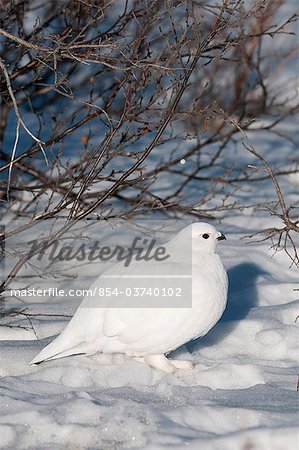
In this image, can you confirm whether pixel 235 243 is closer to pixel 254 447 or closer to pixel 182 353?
pixel 182 353

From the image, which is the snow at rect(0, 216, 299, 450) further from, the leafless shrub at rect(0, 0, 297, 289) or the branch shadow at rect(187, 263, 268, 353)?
the leafless shrub at rect(0, 0, 297, 289)

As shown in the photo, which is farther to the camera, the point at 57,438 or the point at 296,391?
the point at 296,391

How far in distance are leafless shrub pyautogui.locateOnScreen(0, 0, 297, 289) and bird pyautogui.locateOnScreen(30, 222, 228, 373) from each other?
1.15ft

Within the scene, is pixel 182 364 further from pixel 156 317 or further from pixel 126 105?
pixel 126 105

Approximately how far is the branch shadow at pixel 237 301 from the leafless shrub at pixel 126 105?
355 mm

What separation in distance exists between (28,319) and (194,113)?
1.17 metres

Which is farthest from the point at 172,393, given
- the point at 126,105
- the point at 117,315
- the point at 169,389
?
the point at 126,105

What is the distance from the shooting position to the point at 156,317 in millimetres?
3094

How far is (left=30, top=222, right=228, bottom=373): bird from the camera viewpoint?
122 inches

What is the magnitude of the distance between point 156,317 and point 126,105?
827 millimetres

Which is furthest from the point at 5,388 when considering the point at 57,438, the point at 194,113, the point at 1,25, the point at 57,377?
the point at 1,25

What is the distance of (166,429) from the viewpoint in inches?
102

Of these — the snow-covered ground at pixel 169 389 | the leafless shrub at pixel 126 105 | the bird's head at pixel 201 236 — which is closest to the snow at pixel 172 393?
the snow-covered ground at pixel 169 389

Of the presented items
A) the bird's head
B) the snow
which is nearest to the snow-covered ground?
the snow
